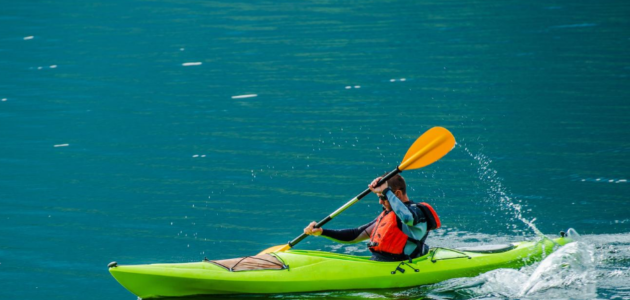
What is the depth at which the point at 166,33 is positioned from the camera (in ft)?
59.6

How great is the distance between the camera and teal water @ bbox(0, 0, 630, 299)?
8.30m

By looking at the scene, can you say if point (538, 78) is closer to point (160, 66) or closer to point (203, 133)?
point (203, 133)

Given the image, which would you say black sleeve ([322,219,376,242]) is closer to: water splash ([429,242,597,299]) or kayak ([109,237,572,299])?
kayak ([109,237,572,299])

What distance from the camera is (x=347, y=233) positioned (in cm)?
737

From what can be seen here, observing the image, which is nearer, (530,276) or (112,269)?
(112,269)

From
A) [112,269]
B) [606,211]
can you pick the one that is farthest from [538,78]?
[112,269]

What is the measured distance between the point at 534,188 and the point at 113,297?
4.75m

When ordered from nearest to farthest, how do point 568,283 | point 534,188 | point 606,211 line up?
point 568,283 < point 606,211 < point 534,188

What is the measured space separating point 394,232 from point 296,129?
202 inches

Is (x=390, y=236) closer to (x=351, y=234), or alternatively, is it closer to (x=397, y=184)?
(x=397, y=184)

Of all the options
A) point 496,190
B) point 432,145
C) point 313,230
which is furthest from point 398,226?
point 496,190

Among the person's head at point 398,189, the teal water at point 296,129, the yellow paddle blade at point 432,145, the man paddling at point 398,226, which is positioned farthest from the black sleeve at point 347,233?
the yellow paddle blade at point 432,145

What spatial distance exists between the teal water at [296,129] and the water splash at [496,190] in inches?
1.1

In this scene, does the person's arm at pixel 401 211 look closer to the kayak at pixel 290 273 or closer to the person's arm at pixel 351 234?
the kayak at pixel 290 273
